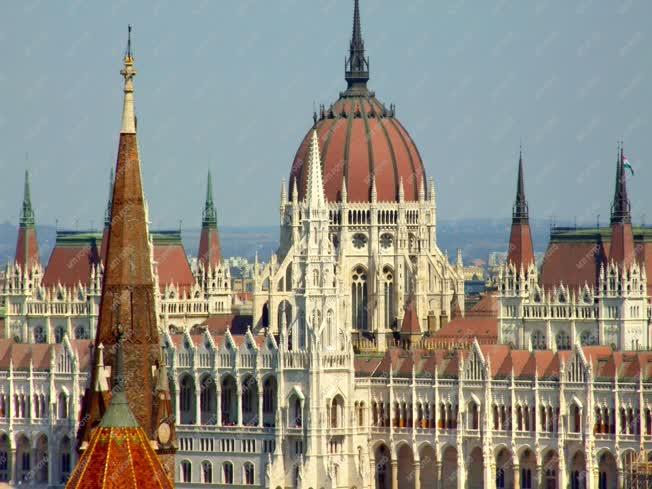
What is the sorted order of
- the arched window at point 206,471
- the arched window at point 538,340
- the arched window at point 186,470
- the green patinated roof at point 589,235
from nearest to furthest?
the arched window at point 206,471
the arched window at point 186,470
the arched window at point 538,340
the green patinated roof at point 589,235

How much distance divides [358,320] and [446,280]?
6.27 m

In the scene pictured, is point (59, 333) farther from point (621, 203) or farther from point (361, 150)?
point (621, 203)

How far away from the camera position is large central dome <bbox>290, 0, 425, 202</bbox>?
558ft

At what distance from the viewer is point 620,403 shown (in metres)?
142

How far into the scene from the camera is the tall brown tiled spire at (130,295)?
5750cm

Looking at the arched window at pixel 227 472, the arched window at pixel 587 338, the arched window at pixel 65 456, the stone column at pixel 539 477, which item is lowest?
the stone column at pixel 539 477

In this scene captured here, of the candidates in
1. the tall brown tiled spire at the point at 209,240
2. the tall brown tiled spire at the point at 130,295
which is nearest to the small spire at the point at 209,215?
the tall brown tiled spire at the point at 209,240

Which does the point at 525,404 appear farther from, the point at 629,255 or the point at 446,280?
the point at 446,280

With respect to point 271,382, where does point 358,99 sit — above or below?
above

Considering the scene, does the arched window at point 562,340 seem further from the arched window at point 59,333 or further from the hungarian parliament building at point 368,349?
the arched window at point 59,333

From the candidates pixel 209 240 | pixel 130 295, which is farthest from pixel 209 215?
pixel 130 295

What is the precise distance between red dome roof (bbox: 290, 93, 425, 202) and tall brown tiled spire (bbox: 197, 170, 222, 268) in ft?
58.4

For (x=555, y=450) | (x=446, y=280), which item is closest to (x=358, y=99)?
(x=446, y=280)

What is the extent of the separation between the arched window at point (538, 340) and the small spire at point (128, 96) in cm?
10036
